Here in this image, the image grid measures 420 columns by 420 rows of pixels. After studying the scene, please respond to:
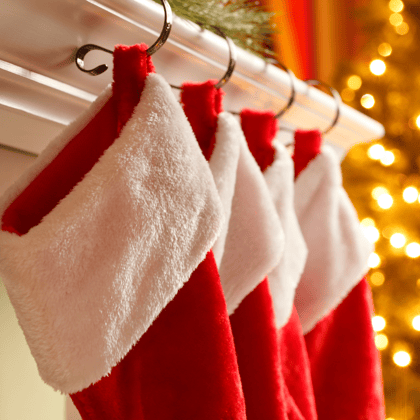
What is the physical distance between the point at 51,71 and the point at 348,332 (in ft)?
1.83

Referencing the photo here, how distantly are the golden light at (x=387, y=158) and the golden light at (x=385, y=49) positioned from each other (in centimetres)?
32

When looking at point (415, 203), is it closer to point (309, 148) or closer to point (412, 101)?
point (412, 101)

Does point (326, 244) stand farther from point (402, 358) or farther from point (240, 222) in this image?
point (402, 358)

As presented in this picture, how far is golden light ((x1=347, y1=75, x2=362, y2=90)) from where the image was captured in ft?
4.54

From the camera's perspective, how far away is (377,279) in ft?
4.35

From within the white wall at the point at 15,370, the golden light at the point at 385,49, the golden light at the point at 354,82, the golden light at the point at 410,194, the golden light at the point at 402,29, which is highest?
the golden light at the point at 402,29

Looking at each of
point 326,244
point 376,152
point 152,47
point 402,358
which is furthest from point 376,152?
point 152,47

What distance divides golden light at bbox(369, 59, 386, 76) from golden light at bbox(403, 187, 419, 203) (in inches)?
15.2

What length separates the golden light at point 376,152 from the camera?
1344 millimetres

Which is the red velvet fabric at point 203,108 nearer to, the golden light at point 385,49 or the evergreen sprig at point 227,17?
the evergreen sprig at point 227,17

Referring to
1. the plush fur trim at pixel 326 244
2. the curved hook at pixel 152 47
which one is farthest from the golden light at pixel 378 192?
the curved hook at pixel 152 47

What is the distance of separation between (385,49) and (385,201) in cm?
49

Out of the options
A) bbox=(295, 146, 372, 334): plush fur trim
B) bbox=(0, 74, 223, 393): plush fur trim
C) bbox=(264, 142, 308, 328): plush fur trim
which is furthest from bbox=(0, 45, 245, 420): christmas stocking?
bbox=(295, 146, 372, 334): plush fur trim

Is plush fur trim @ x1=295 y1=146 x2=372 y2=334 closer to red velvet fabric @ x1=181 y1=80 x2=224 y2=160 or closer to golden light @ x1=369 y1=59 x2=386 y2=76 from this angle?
red velvet fabric @ x1=181 y1=80 x2=224 y2=160
